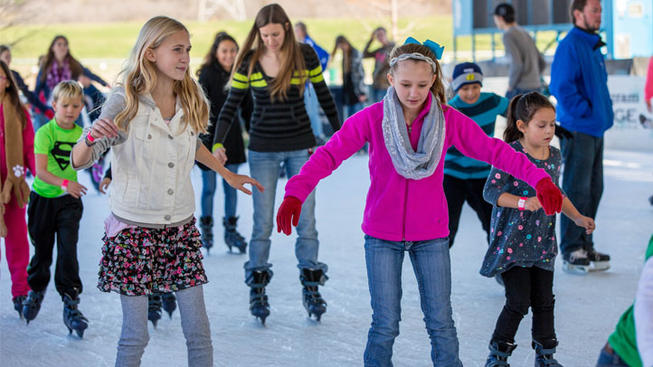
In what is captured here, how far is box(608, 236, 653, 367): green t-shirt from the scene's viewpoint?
1597 millimetres

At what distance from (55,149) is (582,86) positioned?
2.86 metres

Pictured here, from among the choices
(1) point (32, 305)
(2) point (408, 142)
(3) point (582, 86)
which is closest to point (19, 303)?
(1) point (32, 305)

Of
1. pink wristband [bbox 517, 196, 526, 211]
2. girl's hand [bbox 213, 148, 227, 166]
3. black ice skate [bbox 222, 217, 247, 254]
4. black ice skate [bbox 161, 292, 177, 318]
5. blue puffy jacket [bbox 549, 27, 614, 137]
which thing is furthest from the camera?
black ice skate [bbox 222, 217, 247, 254]

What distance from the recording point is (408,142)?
2.66 metres

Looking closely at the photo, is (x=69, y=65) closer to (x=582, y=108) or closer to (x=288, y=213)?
(x=582, y=108)

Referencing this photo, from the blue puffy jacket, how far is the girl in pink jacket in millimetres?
2138

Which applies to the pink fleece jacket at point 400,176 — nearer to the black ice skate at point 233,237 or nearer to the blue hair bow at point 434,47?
the blue hair bow at point 434,47

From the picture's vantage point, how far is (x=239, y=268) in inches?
201

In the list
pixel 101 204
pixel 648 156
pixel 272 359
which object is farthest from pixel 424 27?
pixel 272 359

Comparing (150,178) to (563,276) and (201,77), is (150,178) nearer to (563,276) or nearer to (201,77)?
(563,276)

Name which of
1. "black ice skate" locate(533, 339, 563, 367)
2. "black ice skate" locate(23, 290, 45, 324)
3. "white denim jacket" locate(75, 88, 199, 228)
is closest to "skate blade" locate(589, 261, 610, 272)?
"black ice skate" locate(533, 339, 563, 367)

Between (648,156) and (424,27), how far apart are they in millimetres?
19393

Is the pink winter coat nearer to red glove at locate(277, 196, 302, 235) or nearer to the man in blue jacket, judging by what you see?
red glove at locate(277, 196, 302, 235)

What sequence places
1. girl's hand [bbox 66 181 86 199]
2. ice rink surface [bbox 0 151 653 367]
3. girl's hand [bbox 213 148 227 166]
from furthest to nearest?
girl's hand [bbox 213 148 227 166], ice rink surface [bbox 0 151 653 367], girl's hand [bbox 66 181 86 199]
